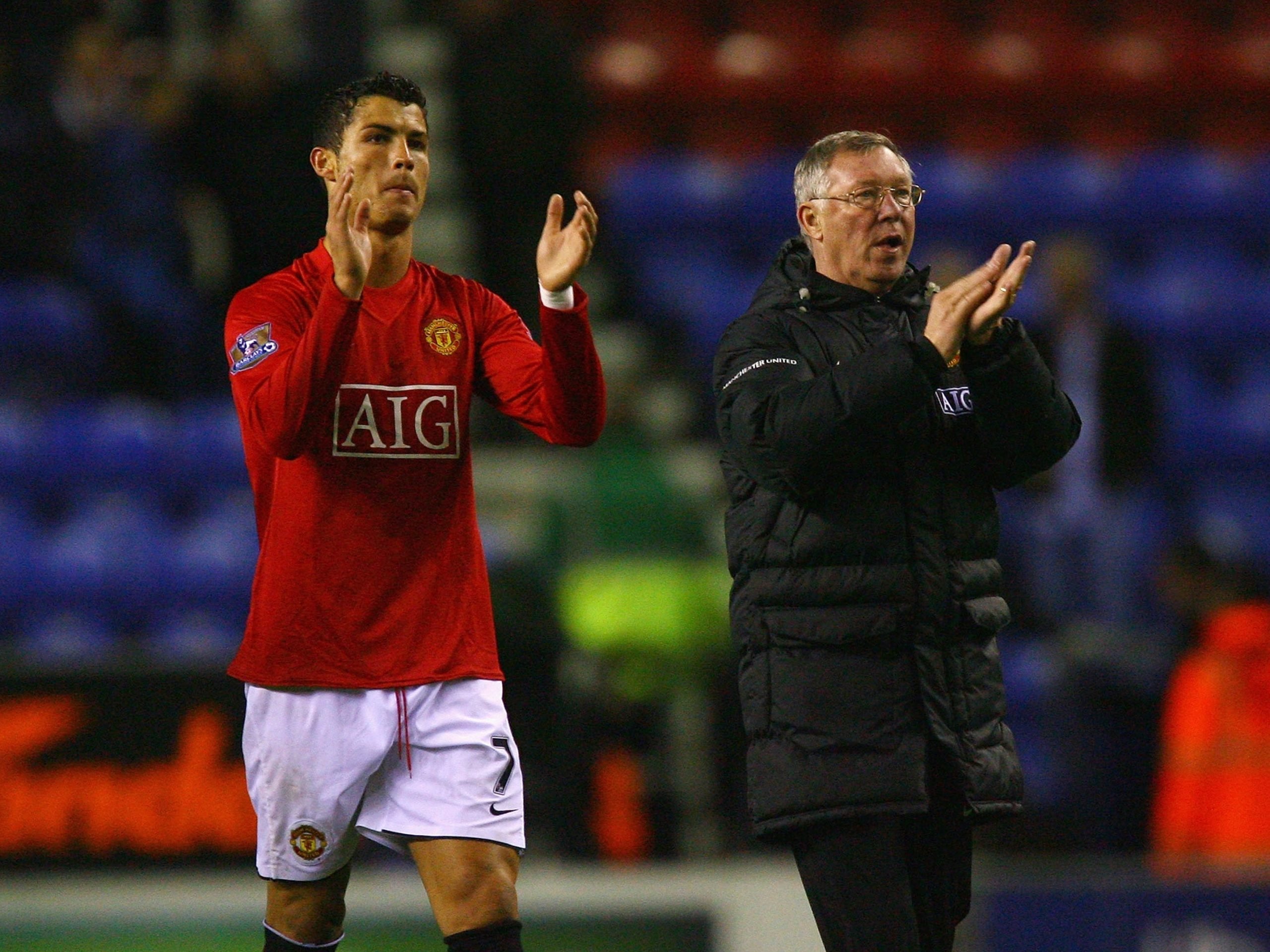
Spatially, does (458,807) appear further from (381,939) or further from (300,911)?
(381,939)

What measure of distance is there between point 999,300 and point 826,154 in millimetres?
458

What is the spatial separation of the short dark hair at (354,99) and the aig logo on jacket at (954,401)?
101cm

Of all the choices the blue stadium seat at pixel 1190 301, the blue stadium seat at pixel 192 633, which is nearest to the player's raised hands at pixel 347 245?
the blue stadium seat at pixel 192 633

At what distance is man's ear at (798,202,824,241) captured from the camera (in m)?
3.35

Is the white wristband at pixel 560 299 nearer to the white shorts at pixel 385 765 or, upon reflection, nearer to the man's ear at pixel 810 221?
the man's ear at pixel 810 221

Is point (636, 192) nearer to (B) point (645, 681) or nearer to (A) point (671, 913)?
(B) point (645, 681)

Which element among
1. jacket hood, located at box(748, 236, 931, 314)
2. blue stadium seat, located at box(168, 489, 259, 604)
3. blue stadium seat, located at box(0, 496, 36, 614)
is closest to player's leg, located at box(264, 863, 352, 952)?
jacket hood, located at box(748, 236, 931, 314)

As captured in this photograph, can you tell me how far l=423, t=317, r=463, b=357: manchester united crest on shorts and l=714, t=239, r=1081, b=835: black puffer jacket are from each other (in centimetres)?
51

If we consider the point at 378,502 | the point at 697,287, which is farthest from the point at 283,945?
the point at 697,287

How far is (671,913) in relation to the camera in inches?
207

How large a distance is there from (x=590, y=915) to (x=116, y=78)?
445 centimetres

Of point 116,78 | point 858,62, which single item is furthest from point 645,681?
point 858,62

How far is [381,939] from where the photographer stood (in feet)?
16.8

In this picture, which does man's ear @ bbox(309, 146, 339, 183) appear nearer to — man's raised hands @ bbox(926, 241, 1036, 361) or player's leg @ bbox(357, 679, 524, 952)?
player's leg @ bbox(357, 679, 524, 952)
